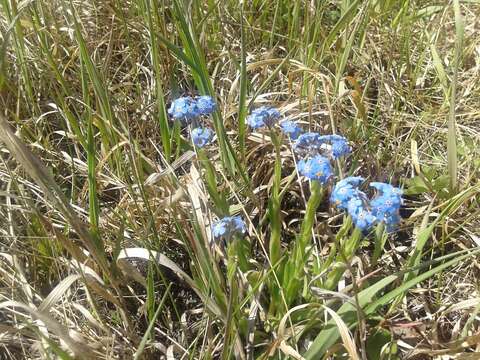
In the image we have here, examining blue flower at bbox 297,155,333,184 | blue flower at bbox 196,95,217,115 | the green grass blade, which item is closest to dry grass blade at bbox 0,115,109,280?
blue flower at bbox 196,95,217,115

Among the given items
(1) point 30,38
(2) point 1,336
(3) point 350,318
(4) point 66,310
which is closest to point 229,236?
(3) point 350,318

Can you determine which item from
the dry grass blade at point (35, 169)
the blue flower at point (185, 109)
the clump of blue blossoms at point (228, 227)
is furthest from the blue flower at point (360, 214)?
the dry grass blade at point (35, 169)

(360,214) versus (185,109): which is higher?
(185,109)

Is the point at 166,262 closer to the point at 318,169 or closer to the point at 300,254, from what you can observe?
the point at 300,254

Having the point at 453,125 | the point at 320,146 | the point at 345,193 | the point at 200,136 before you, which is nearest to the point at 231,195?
the point at 200,136

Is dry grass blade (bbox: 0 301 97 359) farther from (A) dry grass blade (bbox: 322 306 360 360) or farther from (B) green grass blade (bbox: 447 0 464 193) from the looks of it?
(B) green grass blade (bbox: 447 0 464 193)

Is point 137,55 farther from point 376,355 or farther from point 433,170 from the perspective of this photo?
point 376,355
